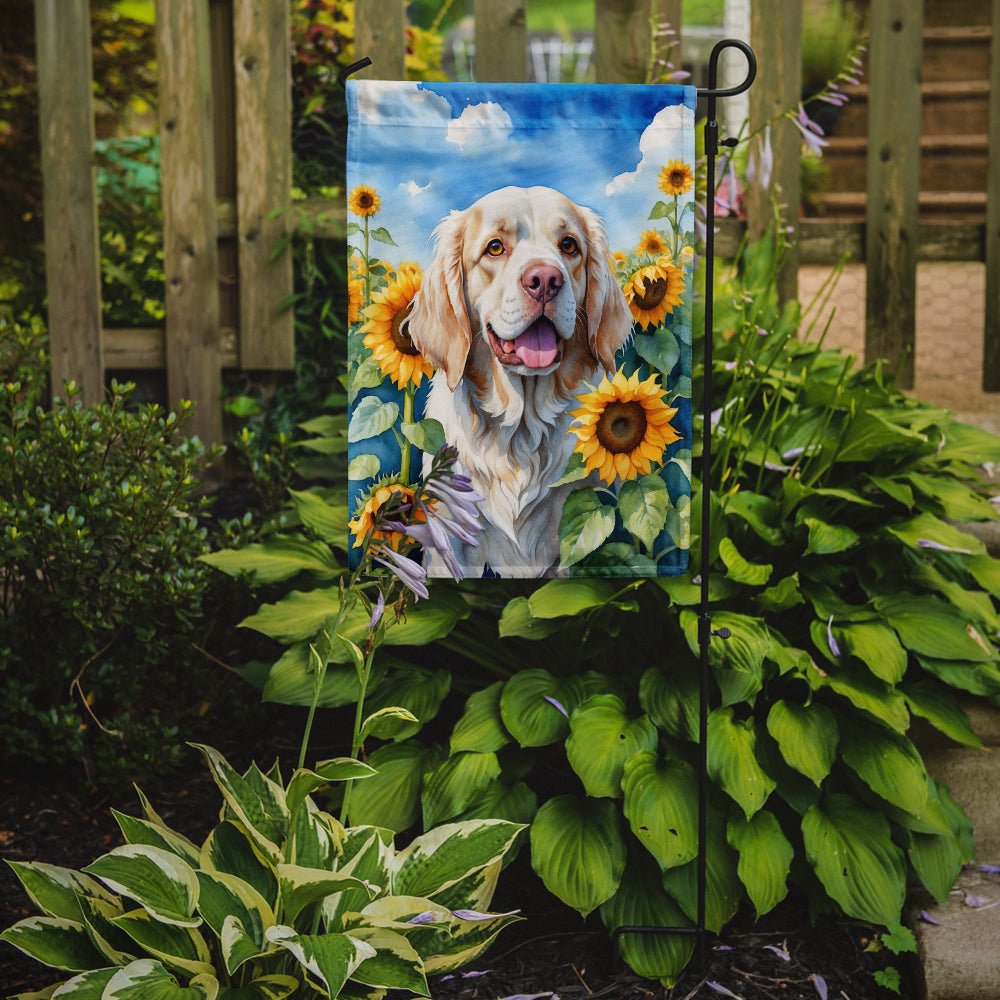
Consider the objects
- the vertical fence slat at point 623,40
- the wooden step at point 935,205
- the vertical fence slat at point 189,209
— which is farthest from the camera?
the wooden step at point 935,205

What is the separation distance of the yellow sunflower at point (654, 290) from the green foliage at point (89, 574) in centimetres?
111

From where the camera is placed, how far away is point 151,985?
4.55 feet

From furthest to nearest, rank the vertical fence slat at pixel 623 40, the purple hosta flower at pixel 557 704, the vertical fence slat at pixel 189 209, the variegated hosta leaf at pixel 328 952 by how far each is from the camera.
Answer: the vertical fence slat at pixel 189 209
the vertical fence slat at pixel 623 40
the purple hosta flower at pixel 557 704
the variegated hosta leaf at pixel 328 952

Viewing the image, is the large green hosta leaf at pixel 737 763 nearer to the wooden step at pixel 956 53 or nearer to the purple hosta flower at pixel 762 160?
the purple hosta flower at pixel 762 160

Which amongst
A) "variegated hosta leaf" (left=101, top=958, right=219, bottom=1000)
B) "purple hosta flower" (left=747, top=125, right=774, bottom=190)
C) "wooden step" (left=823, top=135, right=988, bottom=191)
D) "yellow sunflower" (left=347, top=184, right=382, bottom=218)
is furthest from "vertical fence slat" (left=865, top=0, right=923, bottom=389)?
A: "wooden step" (left=823, top=135, right=988, bottom=191)

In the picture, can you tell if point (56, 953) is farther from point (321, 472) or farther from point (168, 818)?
point (321, 472)

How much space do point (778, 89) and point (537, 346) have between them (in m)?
1.86

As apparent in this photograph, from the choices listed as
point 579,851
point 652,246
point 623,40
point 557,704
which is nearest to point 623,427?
point 652,246

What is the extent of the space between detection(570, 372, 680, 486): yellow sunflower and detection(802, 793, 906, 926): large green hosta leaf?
77 cm

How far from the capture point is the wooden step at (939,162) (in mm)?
6113

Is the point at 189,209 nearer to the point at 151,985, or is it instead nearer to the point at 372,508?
the point at 372,508

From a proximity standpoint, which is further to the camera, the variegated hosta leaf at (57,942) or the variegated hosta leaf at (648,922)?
the variegated hosta leaf at (648,922)

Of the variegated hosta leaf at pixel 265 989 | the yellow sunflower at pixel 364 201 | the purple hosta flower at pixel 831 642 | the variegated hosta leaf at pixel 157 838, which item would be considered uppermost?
the yellow sunflower at pixel 364 201

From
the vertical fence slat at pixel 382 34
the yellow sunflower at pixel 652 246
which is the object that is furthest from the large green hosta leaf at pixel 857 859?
the vertical fence slat at pixel 382 34
